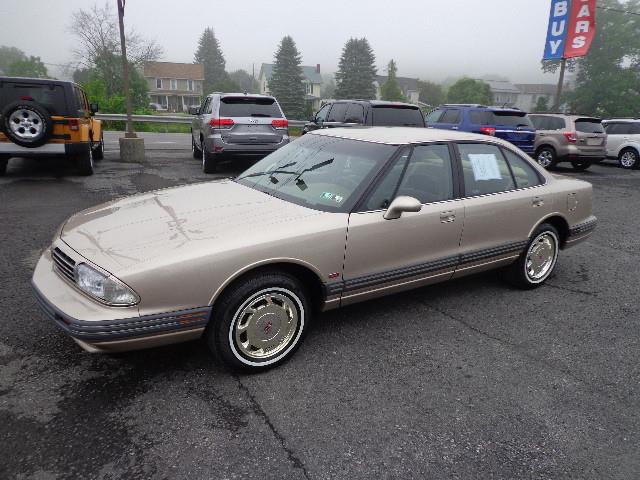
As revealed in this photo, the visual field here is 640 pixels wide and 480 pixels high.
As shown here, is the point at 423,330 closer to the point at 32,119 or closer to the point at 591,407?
the point at 591,407

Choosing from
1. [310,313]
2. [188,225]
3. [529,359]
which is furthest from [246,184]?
[529,359]

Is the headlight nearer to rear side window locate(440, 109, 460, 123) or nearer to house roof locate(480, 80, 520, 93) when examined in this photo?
rear side window locate(440, 109, 460, 123)

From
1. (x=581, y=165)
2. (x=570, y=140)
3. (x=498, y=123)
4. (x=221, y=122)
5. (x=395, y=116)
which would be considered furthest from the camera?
(x=581, y=165)

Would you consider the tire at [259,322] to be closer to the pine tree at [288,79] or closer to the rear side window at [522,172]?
the rear side window at [522,172]

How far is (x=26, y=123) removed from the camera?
7.80m

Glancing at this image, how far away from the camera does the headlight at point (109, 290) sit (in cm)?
245

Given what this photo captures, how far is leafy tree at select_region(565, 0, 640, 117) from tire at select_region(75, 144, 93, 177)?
154 ft

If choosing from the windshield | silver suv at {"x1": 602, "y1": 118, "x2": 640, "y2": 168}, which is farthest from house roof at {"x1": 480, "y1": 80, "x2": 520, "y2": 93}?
the windshield

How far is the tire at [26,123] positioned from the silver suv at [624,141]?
16.5 m

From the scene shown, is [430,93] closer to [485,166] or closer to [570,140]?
[570,140]

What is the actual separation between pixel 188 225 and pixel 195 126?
9.88 meters

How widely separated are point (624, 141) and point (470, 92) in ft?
188

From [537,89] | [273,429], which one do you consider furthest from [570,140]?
[537,89]

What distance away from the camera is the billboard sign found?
18.4 meters
